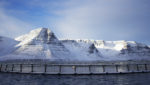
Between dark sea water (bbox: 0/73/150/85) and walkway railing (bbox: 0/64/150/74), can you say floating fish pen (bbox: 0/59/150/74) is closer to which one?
walkway railing (bbox: 0/64/150/74)

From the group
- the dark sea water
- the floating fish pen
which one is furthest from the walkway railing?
the dark sea water

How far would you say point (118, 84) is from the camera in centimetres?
1616

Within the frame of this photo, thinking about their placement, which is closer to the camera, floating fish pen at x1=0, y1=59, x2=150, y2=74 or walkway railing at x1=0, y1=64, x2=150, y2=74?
floating fish pen at x1=0, y1=59, x2=150, y2=74

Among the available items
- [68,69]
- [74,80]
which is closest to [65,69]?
[68,69]

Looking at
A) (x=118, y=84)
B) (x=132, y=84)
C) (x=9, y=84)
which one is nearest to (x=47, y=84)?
(x=9, y=84)

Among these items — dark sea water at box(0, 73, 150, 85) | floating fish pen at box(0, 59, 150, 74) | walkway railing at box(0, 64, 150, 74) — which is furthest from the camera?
walkway railing at box(0, 64, 150, 74)

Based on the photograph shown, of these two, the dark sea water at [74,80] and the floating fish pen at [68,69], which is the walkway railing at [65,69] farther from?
the dark sea water at [74,80]

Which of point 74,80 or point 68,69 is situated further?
point 68,69

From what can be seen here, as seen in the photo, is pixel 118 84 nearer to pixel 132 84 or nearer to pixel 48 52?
pixel 132 84

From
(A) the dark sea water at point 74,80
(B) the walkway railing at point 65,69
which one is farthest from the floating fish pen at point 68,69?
(A) the dark sea water at point 74,80

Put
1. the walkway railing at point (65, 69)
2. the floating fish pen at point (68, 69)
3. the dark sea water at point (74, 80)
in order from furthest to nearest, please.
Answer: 1. the walkway railing at point (65, 69)
2. the floating fish pen at point (68, 69)
3. the dark sea water at point (74, 80)

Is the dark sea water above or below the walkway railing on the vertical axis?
above

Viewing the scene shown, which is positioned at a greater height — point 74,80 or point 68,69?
point 74,80

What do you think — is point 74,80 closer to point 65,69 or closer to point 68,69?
point 68,69
